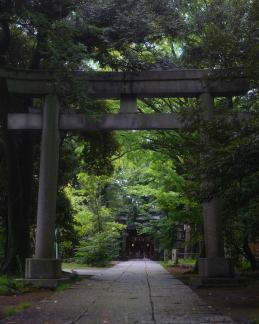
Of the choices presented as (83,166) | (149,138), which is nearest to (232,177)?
(149,138)

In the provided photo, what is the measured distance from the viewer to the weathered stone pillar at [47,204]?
14727mm

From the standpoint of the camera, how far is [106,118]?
50.8ft

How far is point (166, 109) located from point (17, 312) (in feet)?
44.9

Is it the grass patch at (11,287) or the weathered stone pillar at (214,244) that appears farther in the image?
the weathered stone pillar at (214,244)

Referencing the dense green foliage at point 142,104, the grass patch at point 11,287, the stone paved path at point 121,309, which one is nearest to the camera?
the stone paved path at point 121,309

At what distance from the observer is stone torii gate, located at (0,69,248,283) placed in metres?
15.0

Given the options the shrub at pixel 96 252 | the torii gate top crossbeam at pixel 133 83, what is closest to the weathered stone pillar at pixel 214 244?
the torii gate top crossbeam at pixel 133 83

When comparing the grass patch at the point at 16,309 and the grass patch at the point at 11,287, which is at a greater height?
the grass patch at the point at 11,287

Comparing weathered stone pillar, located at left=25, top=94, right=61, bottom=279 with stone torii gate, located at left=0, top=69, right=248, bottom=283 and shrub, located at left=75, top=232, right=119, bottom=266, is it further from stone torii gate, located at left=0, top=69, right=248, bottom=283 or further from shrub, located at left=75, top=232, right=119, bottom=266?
shrub, located at left=75, top=232, right=119, bottom=266

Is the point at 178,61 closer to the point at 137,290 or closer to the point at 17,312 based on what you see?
the point at 137,290

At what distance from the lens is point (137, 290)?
1445 centimetres

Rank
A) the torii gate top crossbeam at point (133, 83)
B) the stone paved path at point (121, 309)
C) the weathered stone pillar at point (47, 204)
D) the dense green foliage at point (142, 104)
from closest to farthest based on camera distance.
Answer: the stone paved path at point (121, 309), the dense green foliage at point (142, 104), the weathered stone pillar at point (47, 204), the torii gate top crossbeam at point (133, 83)

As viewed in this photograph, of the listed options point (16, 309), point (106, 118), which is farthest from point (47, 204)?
point (16, 309)

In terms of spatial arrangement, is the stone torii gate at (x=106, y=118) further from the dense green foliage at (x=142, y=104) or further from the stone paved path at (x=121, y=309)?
the stone paved path at (x=121, y=309)
